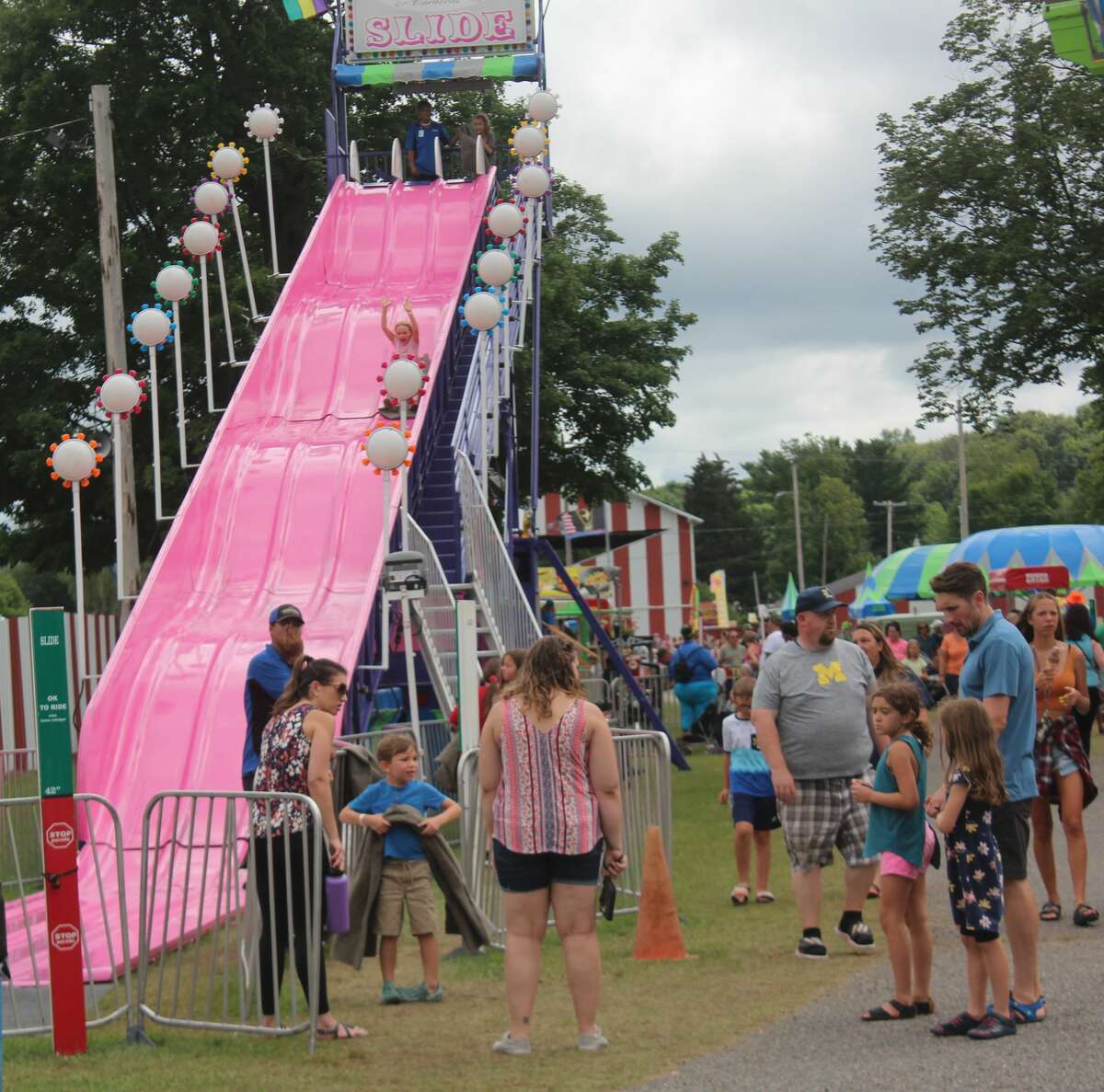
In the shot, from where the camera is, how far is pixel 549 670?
24.1 ft

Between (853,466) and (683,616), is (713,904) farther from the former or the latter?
(853,466)

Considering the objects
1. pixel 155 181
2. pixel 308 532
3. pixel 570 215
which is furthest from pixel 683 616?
pixel 308 532

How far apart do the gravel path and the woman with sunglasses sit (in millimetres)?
1853

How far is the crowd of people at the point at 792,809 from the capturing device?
726 cm

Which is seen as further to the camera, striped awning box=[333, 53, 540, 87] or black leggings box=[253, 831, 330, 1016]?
striped awning box=[333, 53, 540, 87]

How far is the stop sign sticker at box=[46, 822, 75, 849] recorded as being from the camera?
24.9ft

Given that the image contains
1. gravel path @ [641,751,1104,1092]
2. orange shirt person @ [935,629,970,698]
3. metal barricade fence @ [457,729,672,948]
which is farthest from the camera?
orange shirt person @ [935,629,970,698]

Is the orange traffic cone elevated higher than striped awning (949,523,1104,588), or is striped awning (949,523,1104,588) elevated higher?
striped awning (949,523,1104,588)

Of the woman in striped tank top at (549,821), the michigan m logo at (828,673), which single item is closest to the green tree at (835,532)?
the michigan m logo at (828,673)

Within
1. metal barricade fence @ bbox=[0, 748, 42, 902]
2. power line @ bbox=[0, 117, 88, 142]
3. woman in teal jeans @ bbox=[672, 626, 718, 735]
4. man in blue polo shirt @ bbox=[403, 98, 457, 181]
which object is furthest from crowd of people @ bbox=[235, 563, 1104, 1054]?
power line @ bbox=[0, 117, 88, 142]

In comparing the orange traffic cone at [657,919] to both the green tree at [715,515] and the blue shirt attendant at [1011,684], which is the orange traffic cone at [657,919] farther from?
the green tree at [715,515]

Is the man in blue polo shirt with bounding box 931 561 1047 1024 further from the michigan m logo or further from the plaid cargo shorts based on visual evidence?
the plaid cargo shorts

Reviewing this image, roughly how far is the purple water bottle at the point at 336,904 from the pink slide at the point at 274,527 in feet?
6.70

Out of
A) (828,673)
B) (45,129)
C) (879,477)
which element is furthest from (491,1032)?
(879,477)
